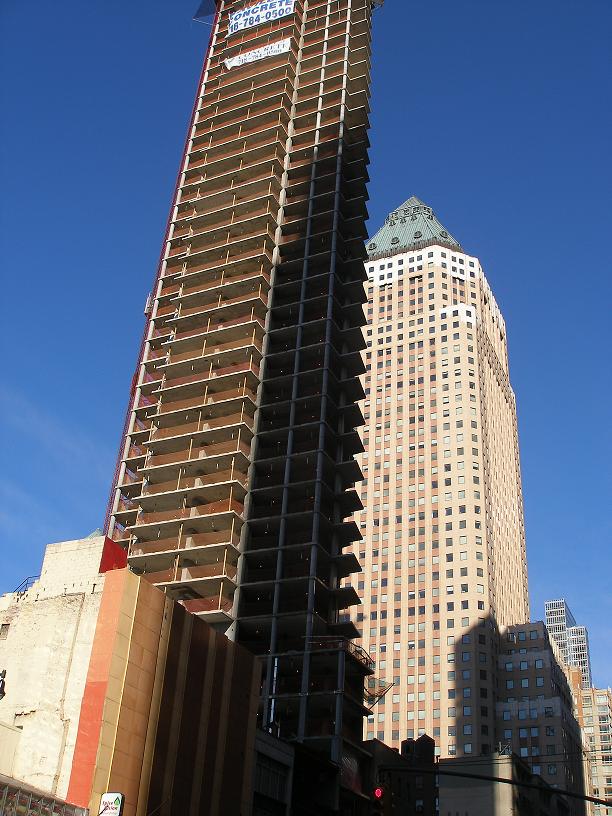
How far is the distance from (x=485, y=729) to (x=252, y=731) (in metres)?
89.1

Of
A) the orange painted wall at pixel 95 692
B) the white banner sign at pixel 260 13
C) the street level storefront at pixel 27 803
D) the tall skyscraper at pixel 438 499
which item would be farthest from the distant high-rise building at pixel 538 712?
the street level storefront at pixel 27 803

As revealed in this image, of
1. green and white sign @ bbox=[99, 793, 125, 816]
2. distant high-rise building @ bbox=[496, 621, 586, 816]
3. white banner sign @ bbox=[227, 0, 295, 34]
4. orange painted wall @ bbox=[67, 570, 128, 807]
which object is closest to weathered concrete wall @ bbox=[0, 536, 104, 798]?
orange painted wall @ bbox=[67, 570, 128, 807]

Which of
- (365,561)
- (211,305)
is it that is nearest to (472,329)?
(365,561)

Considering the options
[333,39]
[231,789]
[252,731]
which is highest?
[333,39]

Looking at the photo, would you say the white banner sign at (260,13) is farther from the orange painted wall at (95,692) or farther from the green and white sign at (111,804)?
the green and white sign at (111,804)

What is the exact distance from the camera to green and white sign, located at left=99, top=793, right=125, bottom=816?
45562 mm

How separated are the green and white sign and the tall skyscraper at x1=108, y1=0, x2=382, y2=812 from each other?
29.7 m

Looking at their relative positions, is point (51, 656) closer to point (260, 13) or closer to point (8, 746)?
point (8, 746)

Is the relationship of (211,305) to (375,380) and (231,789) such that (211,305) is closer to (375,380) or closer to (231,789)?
(231,789)

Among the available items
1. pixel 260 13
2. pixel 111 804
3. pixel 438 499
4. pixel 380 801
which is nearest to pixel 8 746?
pixel 111 804

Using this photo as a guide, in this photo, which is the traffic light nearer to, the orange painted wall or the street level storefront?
the street level storefront

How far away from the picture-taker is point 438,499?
6289 inches

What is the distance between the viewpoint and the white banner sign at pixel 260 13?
Answer: 406 ft

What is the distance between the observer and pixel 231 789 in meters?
55.2
